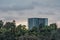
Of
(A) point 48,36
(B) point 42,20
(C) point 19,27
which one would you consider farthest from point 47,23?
(A) point 48,36

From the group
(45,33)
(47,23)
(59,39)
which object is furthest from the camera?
(47,23)

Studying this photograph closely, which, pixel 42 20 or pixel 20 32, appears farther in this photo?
pixel 42 20

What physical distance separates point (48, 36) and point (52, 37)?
3.29 feet

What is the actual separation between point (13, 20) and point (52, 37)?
2046cm

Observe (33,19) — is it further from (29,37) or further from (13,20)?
(29,37)

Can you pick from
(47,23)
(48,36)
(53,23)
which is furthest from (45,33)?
(47,23)

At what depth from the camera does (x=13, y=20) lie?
69562mm

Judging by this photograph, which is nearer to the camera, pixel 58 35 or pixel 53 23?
pixel 58 35

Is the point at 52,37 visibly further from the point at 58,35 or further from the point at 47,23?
the point at 47,23

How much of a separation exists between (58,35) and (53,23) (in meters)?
13.6

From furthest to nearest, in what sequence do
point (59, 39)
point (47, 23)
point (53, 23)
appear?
point (47, 23), point (53, 23), point (59, 39)

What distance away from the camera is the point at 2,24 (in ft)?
224

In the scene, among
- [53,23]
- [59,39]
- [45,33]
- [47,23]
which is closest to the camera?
[59,39]

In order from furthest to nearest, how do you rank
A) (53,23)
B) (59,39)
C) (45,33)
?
(53,23)
(45,33)
(59,39)
